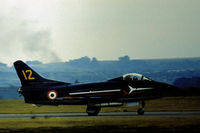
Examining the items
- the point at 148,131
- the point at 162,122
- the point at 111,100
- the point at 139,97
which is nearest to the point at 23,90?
the point at 111,100

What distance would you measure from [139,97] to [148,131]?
11.5 m

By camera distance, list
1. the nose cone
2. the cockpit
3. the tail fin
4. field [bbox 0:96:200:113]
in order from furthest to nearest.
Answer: field [bbox 0:96:200:113], the tail fin, the cockpit, the nose cone

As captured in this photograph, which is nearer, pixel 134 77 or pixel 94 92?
pixel 134 77

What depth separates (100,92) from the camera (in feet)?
114

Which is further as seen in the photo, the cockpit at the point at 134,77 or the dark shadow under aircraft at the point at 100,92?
the cockpit at the point at 134,77

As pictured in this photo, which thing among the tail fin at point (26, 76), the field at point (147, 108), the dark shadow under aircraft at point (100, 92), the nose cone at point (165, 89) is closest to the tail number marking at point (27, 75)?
the tail fin at point (26, 76)

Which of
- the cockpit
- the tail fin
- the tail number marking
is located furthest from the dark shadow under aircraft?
the tail number marking

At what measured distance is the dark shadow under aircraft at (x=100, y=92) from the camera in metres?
34.1

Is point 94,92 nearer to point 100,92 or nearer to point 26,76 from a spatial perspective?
point 100,92

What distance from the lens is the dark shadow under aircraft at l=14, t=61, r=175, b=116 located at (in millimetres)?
34094

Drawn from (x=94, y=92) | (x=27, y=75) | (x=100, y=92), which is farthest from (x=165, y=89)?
(x=27, y=75)

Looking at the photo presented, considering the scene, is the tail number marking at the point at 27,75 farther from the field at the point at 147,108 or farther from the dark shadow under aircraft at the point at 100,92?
the field at the point at 147,108

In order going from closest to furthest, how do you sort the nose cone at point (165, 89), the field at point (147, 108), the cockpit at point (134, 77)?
the nose cone at point (165, 89) < the cockpit at point (134, 77) < the field at point (147, 108)

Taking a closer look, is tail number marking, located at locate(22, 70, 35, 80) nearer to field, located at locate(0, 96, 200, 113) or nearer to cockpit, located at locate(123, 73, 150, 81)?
cockpit, located at locate(123, 73, 150, 81)
